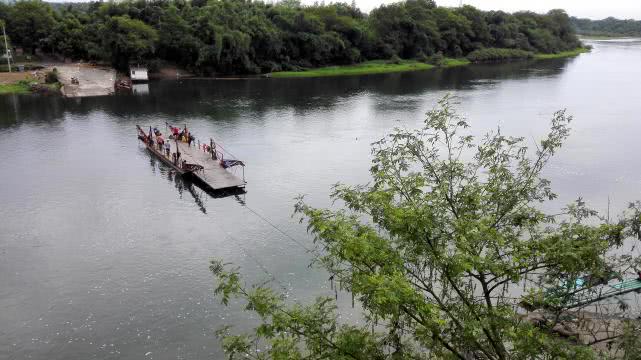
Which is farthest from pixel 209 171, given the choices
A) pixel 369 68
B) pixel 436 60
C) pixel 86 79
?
pixel 436 60

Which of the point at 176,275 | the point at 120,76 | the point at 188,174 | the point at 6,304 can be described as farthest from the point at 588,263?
the point at 120,76

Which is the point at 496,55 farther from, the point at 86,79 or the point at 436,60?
the point at 86,79

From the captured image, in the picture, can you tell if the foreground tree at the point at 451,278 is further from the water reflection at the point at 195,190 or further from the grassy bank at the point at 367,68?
the grassy bank at the point at 367,68

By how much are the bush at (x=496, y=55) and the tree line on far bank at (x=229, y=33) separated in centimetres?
352

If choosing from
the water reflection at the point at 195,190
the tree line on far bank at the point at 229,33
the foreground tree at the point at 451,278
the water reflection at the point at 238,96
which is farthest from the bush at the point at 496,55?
the foreground tree at the point at 451,278

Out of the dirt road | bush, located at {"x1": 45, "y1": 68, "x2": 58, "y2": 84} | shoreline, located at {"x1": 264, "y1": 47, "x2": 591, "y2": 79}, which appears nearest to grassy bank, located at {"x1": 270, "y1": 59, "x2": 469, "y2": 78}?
shoreline, located at {"x1": 264, "y1": 47, "x2": 591, "y2": 79}

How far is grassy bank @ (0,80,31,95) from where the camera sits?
69.6 meters

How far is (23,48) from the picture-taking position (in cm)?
9000

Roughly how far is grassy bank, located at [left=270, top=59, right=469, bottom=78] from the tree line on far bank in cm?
241

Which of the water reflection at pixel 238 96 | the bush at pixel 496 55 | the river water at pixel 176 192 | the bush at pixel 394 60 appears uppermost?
the bush at pixel 496 55

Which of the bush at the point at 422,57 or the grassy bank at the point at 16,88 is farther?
the bush at the point at 422,57

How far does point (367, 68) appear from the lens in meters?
105

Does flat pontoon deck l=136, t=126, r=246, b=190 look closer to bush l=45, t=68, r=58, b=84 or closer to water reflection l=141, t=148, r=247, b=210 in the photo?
water reflection l=141, t=148, r=247, b=210

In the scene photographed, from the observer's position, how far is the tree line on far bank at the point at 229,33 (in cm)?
8694
